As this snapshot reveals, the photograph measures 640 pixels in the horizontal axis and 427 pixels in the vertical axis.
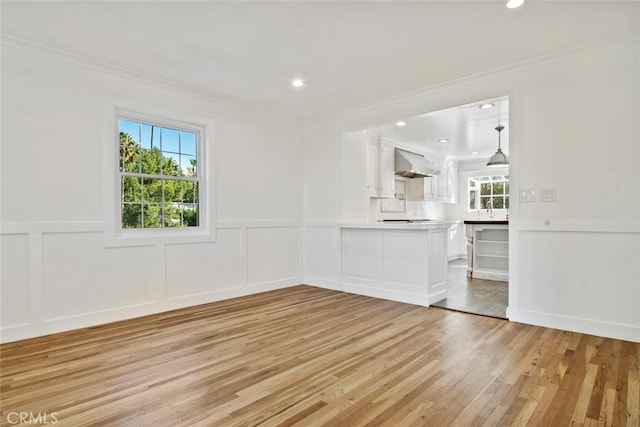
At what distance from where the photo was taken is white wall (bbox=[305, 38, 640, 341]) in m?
3.00

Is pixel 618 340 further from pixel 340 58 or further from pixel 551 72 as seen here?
pixel 340 58

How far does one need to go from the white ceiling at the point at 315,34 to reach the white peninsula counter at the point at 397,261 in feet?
6.01

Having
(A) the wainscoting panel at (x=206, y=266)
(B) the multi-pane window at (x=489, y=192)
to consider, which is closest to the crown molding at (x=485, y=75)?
(A) the wainscoting panel at (x=206, y=266)

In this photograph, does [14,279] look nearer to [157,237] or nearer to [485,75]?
[157,237]

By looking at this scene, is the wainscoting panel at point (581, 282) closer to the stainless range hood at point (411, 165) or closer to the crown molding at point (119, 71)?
the stainless range hood at point (411, 165)

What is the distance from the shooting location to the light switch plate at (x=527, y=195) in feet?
11.3

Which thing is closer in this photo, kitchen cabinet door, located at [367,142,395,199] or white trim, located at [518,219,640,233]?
white trim, located at [518,219,640,233]

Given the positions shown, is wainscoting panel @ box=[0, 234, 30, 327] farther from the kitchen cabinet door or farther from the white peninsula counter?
the kitchen cabinet door

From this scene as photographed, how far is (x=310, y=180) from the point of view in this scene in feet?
18.0

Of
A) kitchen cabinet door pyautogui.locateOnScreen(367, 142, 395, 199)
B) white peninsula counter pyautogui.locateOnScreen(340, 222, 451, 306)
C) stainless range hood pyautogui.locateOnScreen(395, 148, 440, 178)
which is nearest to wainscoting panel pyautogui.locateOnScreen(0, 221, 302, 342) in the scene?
white peninsula counter pyautogui.locateOnScreen(340, 222, 451, 306)

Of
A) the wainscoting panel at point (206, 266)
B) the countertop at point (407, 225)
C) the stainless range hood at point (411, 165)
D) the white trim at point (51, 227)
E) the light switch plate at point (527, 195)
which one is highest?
the stainless range hood at point (411, 165)

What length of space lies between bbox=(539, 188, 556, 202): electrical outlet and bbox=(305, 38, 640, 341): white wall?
0.04 m

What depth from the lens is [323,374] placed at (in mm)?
2371

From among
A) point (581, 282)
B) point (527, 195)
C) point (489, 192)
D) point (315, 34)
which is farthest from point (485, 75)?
point (489, 192)
